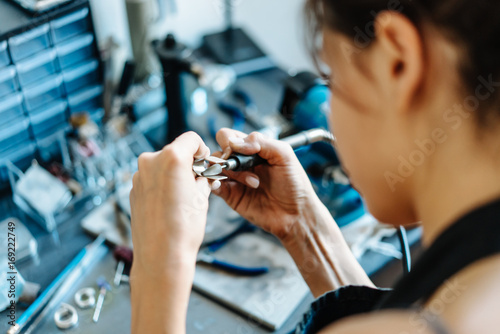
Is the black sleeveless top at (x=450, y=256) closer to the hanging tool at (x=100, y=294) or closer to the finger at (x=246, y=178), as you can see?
the finger at (x=246, y=178)

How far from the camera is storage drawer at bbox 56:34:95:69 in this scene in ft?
2.92

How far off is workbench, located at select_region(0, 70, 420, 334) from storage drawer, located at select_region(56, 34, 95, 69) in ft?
0.92

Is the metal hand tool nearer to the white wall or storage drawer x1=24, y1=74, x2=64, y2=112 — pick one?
the white wall

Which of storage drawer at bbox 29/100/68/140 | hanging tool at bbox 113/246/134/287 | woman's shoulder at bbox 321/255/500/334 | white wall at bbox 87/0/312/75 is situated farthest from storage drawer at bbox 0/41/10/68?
woman's shoulder at bbox 321/255/500/334

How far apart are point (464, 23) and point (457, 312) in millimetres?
196

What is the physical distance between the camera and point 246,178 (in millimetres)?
690

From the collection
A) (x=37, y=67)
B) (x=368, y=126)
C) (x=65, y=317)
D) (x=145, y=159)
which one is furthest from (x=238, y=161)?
(x=37, y=67)

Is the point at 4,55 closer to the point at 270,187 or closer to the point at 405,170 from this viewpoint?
the point at 270,187

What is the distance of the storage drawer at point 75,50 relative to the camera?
889mm

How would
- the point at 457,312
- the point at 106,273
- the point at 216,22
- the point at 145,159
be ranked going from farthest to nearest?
the point at 216,22 < the point at 106,273 < the point at 145,159 < the point at 457,312

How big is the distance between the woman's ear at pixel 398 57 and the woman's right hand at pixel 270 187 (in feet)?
0.98

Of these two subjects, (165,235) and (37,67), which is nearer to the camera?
(165,235)

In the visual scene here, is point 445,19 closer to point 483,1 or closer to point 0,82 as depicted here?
point 483,1

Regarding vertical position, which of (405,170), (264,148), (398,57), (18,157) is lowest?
(18,157)
